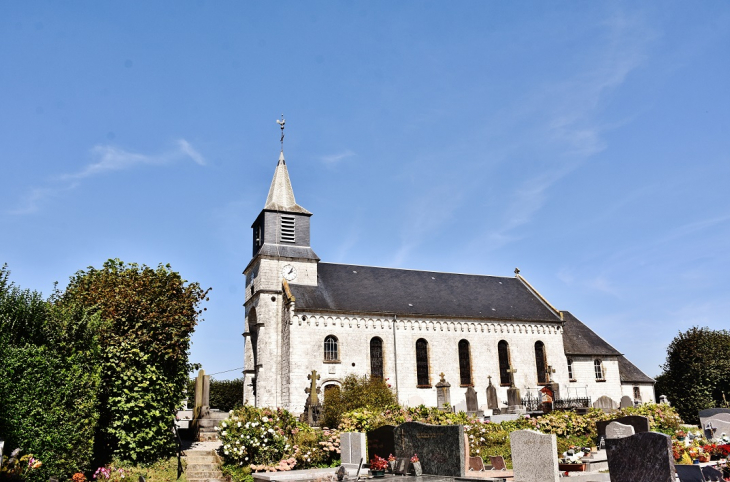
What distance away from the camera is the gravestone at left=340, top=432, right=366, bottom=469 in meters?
15.5

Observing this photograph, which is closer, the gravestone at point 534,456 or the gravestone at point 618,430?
the gravestone at point 534,456

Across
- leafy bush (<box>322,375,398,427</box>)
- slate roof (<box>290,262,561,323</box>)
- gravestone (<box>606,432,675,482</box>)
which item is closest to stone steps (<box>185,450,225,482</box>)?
leafy bush (<box>322,375,398,427</box>)

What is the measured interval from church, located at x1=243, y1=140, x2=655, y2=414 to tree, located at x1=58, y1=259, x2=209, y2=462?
13458 mm

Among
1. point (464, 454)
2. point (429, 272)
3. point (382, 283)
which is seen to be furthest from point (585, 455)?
point (429, 272)

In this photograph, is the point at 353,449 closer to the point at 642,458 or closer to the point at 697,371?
the point at 642,458

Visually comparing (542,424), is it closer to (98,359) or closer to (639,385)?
(98,359)

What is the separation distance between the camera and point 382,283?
3775 centimetres

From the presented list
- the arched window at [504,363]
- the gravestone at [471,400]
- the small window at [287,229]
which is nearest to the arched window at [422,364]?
the gravestone at [471,400]

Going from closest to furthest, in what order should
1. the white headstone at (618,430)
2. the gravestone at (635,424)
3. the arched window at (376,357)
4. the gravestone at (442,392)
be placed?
the white headstone at (618,430) → the gravestone at (635,424) → the gravestone at (442,392) → the arched window at (376,357)

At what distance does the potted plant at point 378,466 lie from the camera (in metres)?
13.7

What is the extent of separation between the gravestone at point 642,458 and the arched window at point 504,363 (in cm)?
2728

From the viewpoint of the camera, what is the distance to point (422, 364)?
34469 millimetres

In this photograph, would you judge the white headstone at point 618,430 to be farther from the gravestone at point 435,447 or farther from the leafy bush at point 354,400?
the leafy bush at point 354,400

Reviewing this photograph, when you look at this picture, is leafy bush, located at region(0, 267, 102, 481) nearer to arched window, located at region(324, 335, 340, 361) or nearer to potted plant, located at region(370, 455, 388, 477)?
potted plant, located at region(370, 455, 388, 477)
